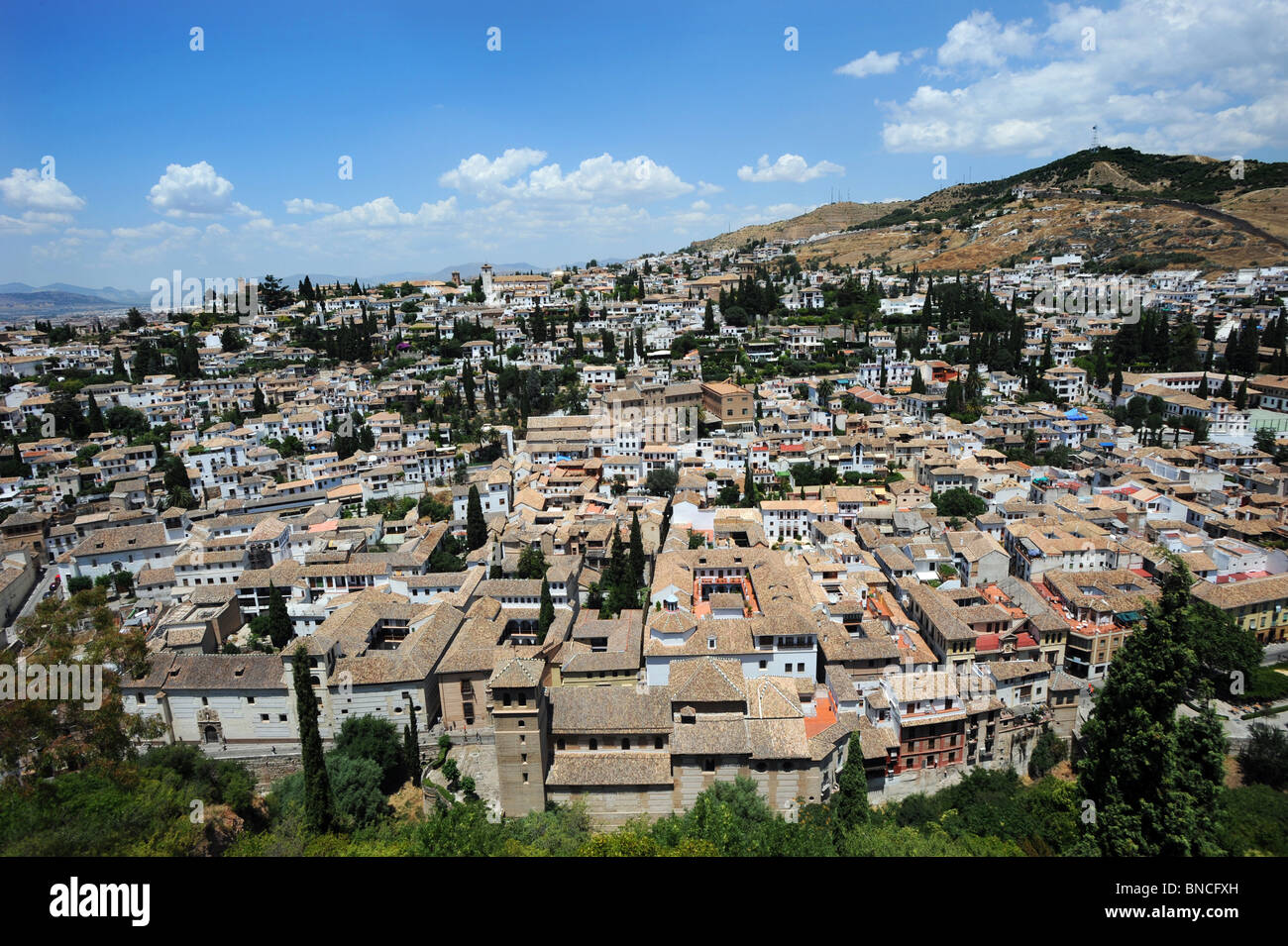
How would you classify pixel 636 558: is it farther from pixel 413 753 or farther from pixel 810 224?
pixel 810 224

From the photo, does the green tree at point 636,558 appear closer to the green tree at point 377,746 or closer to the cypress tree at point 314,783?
the green tree at point 377,746

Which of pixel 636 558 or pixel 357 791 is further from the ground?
pixel 636 558

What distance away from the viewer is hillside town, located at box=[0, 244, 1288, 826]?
12.1 metres

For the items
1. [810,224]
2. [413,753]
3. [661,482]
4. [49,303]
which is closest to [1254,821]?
[413,753]

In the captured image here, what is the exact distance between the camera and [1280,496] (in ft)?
64.2

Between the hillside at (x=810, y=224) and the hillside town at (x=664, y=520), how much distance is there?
1808 inches

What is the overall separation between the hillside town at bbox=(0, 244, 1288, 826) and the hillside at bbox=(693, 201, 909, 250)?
45.9 m

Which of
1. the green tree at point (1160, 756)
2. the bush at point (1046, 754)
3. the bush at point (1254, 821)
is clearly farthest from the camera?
the bush at point (1046, 754)

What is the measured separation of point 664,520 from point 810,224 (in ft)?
245

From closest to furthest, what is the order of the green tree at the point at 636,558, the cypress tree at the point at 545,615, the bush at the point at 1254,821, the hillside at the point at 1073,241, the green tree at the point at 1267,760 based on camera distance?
the bush at the point at 1254,821
the green tree at the point at 1267,760
the cypress tree at the point at 545,615
the green tree at the point at 636,558
the hillside at the point at 1073,241

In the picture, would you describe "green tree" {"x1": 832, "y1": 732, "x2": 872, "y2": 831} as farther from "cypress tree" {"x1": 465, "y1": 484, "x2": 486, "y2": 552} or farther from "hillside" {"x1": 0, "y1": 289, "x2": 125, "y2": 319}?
"hillside" {"x1": 0, "y1": 289, "x2": 125, "y2": 319}

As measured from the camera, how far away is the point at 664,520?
20.0m

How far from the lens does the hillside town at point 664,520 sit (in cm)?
1214

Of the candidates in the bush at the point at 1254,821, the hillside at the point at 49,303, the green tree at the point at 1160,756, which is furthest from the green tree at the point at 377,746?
the hillside at the point at 49,303
